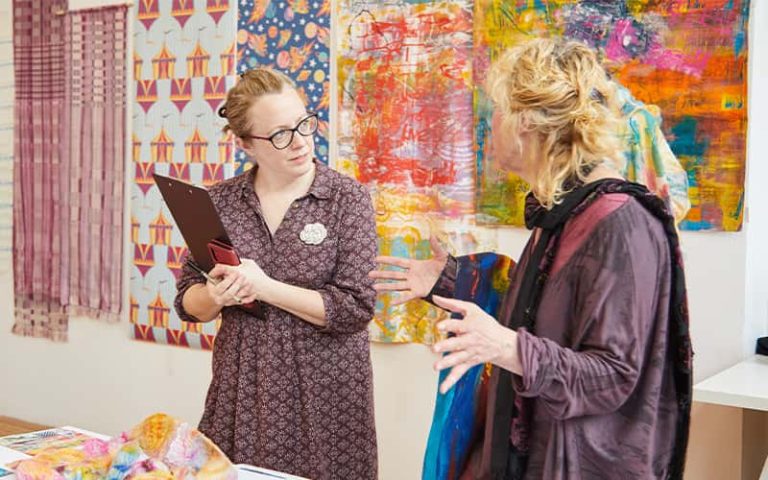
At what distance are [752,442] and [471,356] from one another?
2.03 metres

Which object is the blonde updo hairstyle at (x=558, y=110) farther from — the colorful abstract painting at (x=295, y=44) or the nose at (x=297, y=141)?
the colorful abstract painting at (x=295, y=44)

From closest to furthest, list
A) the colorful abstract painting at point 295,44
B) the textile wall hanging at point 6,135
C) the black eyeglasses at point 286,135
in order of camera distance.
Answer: the black eyeglasses at point 286,135 < the colorful abstract painting at point 295,44 < the textile wall hanging at point 6,135

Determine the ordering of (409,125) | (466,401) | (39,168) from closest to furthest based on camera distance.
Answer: (466,401) → (409,125) → (39,168)

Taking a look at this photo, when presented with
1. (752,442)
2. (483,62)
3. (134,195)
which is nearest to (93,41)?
(134,195)

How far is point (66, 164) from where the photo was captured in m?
4.71

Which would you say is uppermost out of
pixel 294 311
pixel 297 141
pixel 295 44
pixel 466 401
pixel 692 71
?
pixel 295 44

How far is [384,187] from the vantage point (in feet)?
12.0

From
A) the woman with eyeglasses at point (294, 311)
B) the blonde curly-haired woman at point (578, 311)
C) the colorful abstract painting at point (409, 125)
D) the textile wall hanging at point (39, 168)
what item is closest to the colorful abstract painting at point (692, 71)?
the colorful abstract painting at point (409, 125)

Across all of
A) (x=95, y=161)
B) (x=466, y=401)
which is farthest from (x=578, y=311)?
(x=95, y=161)

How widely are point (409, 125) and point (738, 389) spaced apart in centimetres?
164

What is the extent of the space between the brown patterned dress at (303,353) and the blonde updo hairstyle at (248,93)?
0.66 ft

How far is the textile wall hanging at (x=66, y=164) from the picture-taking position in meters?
4.54

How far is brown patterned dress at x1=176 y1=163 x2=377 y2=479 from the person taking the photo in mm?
2367

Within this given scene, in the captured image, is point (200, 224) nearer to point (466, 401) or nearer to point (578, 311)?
point (466, 401)
